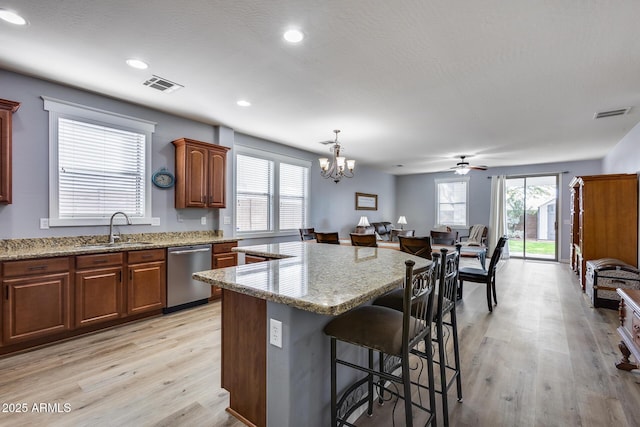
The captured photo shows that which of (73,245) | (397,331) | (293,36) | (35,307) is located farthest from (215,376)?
(293,36)

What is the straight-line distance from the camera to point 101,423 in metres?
1.78

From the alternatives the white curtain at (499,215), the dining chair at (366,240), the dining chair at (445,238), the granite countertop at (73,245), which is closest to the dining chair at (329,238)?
the dining chair at (366,240)

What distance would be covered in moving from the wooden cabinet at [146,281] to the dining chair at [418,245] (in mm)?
2875

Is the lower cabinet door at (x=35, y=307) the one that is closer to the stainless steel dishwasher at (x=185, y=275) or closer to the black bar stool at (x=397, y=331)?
the stainless steel dishwasher at (x=185, y=275)

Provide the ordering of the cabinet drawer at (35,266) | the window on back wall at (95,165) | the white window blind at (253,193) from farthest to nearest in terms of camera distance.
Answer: the white window blind at (253,193) < the window on back wall at (95,165) < the cabinet drawer at (35,266)

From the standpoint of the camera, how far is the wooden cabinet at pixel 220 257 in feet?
13.4

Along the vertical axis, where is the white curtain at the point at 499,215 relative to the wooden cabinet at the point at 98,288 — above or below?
above

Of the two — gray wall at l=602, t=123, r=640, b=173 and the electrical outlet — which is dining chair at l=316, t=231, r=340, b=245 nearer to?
the electrical outlet

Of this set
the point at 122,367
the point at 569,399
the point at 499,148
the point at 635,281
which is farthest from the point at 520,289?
the point at 122,367

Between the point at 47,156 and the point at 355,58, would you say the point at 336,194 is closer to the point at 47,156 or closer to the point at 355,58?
the point at 355,58

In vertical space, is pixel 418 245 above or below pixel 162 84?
below

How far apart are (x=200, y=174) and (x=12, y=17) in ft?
7.74

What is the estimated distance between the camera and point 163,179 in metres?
4.07

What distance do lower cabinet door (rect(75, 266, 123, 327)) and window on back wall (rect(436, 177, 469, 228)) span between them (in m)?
8.54
